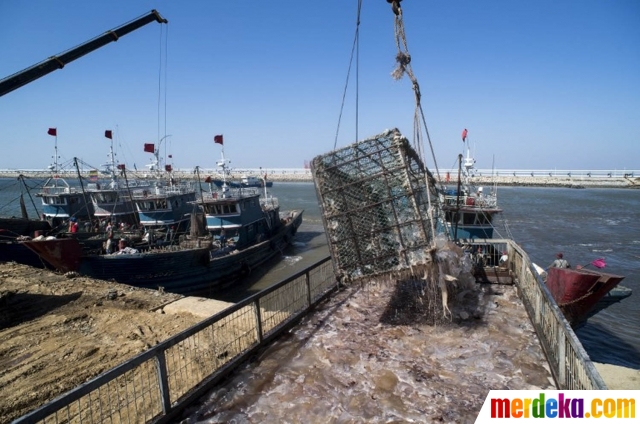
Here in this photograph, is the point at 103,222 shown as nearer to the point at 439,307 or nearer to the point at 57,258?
the point at 57,258

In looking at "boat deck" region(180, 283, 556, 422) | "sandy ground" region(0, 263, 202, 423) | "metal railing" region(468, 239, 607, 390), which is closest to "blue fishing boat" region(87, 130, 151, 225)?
"sandy ground" region(0, 263, 202, 423)

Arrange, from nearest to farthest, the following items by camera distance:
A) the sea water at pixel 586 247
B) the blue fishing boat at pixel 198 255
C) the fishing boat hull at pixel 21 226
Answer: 1. the sea water at pixel 586 247
2. the blue fishing boat at pixel 198 255
3. the fishing boat hull at pixel 21 226

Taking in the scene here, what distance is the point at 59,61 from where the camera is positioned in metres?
11.6

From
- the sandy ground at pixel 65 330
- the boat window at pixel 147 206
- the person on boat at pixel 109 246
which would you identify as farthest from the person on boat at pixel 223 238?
the sandy ground at pixel 65 330

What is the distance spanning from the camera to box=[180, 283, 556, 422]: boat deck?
4.10 metres

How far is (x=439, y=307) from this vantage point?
7.01 metres

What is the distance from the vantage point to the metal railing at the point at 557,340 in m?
3.18

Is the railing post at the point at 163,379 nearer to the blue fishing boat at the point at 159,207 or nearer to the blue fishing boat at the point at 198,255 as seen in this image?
the blue fishing boat at the point at 198,255

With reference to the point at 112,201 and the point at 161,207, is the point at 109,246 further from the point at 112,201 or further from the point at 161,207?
the point at 112,201

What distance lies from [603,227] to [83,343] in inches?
1671

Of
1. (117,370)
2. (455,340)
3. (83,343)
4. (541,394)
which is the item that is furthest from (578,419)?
(83,343)

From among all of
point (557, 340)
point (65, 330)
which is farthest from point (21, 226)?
point (557, 340)

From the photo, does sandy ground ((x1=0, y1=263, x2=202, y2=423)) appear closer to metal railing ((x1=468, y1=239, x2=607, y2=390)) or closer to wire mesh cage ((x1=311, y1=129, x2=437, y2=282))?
wire mesh cage ((x1=311, y1=129, x2=437, y2=282))

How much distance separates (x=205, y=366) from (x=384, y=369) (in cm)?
330
